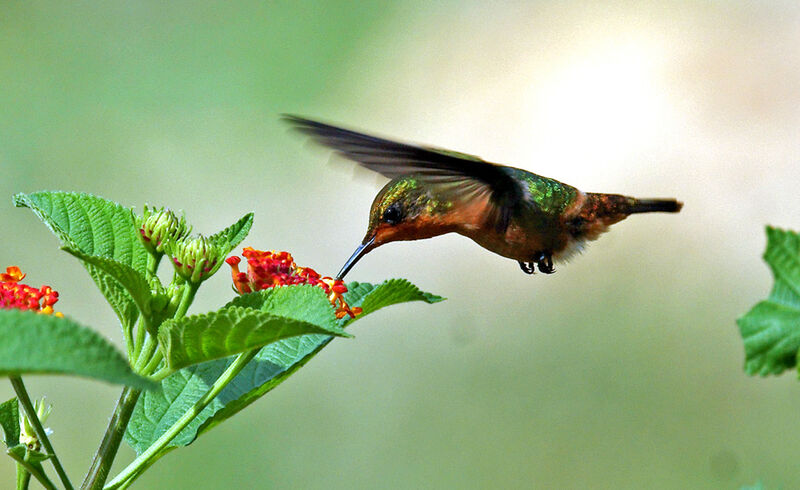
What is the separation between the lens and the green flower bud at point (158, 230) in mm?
1229

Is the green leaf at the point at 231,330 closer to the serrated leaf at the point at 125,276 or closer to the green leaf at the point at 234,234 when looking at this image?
the serrated leaf at the point at 125,276

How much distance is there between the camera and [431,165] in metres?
1.72

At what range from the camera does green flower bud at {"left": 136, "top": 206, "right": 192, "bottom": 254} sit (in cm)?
123

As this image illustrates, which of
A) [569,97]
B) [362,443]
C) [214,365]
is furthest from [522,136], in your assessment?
[214,365]

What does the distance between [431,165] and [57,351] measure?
1.06 meters

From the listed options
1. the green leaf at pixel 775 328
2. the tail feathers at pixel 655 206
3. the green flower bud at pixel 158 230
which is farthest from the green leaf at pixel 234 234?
the tail feathers at pixel 655 206

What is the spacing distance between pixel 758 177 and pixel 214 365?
4732 millimetres

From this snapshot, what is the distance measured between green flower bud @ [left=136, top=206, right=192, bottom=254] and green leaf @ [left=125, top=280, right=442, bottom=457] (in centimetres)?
15

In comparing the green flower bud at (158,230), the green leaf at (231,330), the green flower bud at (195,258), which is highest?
the green flower bud at (158,230)

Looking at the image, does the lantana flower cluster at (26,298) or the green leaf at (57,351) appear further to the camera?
the lantana flower cluster at (26,298)

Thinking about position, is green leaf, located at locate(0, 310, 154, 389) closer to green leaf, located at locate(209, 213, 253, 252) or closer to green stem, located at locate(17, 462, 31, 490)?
green stem, located at locate(17, 462, 31, 490)

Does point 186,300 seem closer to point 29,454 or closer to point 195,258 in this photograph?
point 195,258

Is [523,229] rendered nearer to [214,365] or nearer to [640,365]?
[214,365]

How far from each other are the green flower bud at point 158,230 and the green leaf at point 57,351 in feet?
1.50
